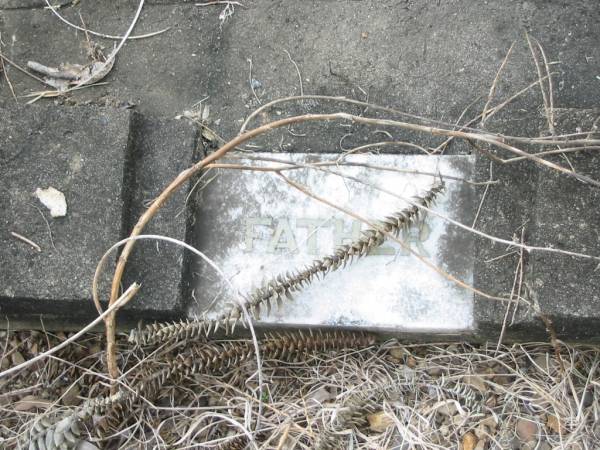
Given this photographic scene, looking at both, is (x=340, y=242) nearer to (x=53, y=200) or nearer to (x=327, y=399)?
(x=327, y=399)

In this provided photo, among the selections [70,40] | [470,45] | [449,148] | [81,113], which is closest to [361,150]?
[449,148]

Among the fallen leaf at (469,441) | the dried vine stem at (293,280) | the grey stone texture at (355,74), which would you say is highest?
the grey stone texture at (355,74)

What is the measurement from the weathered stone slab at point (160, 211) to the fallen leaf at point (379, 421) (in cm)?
70

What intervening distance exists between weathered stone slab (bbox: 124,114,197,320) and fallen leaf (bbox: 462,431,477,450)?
97cm

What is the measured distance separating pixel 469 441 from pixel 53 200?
1.49 meters

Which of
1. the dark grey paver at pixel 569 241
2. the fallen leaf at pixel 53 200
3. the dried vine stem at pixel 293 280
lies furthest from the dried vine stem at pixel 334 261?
the fallen leaf at pixel 53 200

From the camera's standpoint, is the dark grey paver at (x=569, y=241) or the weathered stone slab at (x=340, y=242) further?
the weathered stone slab at (x=340, y=242)

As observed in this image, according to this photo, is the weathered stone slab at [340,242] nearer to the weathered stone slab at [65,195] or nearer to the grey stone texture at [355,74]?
the grey stone texture at [355,74]

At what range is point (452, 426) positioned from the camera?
2.13 m

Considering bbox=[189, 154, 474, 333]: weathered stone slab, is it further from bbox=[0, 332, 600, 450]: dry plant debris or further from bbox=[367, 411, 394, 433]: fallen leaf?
bbox=[367, 411, 394, 433]: fallen leaf

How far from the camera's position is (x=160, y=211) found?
219 cm

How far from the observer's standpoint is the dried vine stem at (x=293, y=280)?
208cm

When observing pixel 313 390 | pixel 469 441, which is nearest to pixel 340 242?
pixel 313 390

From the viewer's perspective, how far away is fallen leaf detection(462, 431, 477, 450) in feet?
6.92
